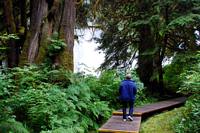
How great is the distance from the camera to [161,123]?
470 inches

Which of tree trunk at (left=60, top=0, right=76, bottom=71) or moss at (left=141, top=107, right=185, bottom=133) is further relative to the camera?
tree trunk at (left=60, top=0, right=76, bottom=71)

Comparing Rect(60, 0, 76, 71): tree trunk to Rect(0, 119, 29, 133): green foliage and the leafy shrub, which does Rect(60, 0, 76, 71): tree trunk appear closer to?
the leafy shrub

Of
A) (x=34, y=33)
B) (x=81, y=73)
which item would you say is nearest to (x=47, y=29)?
(x=34, y=33)

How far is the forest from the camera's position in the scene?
31.0 feet

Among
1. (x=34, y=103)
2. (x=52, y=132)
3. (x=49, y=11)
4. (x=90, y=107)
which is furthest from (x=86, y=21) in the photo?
(x=52, y=132)

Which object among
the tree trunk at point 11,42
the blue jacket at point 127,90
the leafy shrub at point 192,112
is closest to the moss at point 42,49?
the tree trunk at point 11,42

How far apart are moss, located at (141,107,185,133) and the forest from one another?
1.5 inches

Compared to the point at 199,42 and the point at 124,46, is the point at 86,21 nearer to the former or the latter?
the point at 124,46

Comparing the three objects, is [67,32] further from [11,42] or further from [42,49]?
[11,42]

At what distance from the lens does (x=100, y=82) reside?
14609mm

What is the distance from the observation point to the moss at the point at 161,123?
11008 mm

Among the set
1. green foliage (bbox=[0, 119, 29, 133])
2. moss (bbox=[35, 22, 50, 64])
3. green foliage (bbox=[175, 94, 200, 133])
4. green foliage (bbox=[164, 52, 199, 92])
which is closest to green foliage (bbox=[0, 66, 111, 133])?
green foliage (bbox=[0, 119, 29, 133])

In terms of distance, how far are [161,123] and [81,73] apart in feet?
12.0

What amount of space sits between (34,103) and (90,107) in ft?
7.81
